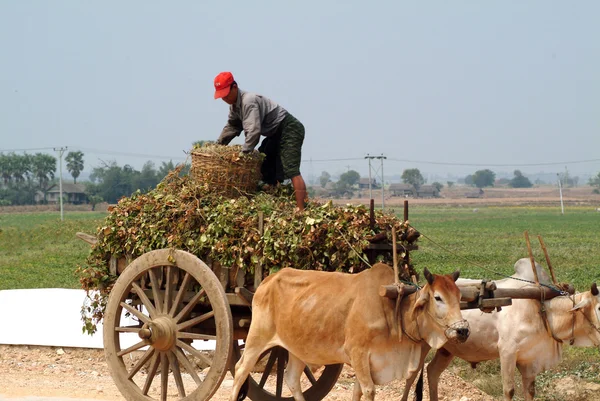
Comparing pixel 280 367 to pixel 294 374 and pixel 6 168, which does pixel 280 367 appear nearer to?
pixel 294 374

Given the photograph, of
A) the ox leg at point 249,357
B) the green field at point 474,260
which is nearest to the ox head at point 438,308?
the green field at point 474,260

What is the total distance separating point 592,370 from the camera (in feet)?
34.7

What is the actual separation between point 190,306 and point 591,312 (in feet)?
11.8

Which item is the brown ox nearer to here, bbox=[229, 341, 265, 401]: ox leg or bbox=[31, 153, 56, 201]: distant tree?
bbox=[229, 341, 265, 401]: ox leg

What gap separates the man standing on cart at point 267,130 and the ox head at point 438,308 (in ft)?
6.12

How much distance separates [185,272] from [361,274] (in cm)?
185

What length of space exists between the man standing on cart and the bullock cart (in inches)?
40.7

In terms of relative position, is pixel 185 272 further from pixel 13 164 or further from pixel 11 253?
pixel 13 164

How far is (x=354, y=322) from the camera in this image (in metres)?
6.74

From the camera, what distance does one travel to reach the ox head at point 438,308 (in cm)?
642

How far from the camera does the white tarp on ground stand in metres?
13.2

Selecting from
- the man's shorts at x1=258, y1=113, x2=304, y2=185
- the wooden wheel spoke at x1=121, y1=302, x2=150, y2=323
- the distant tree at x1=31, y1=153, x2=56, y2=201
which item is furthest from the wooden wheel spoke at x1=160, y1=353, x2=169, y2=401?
the distant tree at x1=31, y1=153, x2=56, y2=201

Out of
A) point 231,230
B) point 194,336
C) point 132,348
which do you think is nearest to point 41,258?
point 132,348

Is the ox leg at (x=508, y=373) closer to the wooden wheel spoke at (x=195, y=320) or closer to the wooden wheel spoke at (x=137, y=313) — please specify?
the wooden wheel spoke at (x=195, y=320)
